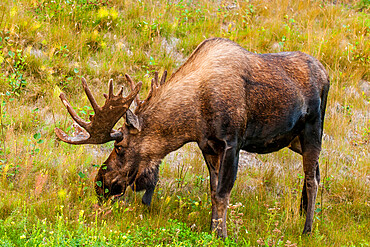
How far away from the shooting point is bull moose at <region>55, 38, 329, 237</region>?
4.82 metres

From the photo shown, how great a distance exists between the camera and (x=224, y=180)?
4992 mm

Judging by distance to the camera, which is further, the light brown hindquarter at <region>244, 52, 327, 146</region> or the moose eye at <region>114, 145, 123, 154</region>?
the light brown hindquarter at <region>244, 52, 327, 146</region>

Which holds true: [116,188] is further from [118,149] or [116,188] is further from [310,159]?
[310,159]

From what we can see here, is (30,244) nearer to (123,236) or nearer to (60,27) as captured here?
(123,236)

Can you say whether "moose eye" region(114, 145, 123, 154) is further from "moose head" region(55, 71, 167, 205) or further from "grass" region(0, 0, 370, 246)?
"grass" region(0, 0, 370, 246)

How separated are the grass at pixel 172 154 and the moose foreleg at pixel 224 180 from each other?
15 cm

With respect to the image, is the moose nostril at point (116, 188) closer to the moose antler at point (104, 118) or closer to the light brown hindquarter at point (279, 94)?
the moose antler at point (104, 118)

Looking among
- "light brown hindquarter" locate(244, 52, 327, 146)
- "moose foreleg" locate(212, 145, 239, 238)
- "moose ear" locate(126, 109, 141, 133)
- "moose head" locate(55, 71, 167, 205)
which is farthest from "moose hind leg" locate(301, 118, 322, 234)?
"moose ear" locate(126, 109, 141, 133)

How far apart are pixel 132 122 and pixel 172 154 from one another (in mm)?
2304

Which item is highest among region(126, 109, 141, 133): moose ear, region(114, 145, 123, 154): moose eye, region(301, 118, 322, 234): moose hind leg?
region(126, 109, 141, 133): moose ear

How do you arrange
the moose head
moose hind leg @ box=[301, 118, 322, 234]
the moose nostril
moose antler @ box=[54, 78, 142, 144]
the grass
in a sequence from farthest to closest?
moose hind leg @ box=[301, 118, 322, 234] → the moose nostril → the grass → the moose head → moose antler @ box=[54, 78, 142, 144]

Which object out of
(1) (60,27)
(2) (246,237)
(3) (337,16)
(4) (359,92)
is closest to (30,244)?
(2) (246,237)

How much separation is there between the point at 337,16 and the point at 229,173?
735cm

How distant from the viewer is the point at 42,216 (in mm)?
4859
